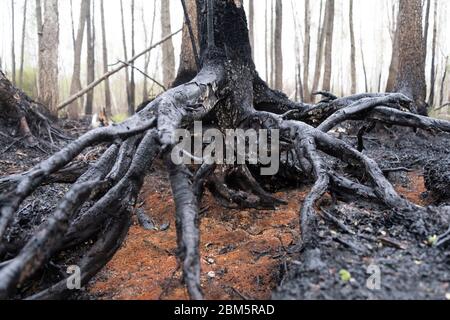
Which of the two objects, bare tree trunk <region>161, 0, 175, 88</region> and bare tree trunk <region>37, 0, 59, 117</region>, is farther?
bare tree trunk <region>161, 0, 175, 88</region>

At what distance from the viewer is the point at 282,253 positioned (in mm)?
2646

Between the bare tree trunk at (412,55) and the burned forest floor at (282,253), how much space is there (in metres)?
3.08

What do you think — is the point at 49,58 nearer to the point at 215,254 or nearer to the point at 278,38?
the point at 215,254

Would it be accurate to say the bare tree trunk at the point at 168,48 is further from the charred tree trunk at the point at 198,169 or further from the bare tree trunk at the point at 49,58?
the charred tree trunk at the point at 198,169

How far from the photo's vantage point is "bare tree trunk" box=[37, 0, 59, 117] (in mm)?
7784

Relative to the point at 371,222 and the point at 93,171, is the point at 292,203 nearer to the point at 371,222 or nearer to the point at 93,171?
the point at 371,222

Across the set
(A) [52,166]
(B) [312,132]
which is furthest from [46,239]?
(B) [312,132]

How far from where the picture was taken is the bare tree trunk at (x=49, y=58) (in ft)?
25.5

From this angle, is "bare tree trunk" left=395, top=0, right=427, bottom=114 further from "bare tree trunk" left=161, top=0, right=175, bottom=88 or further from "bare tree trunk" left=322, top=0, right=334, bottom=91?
"bare tree trunk" left=161, top=0, right=175, bottom=88

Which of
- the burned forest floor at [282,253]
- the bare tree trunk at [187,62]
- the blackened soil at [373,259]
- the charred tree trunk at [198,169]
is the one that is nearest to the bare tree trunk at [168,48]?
the bare tree trunk at [187,62]

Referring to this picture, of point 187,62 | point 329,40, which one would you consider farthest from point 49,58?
point 329,40

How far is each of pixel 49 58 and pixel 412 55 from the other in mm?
7251

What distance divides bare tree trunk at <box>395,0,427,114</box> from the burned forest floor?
3082mm

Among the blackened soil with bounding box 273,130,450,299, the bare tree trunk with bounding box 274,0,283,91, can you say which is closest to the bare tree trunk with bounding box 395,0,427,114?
the blackened soil with bounding box 273,130,450,299
